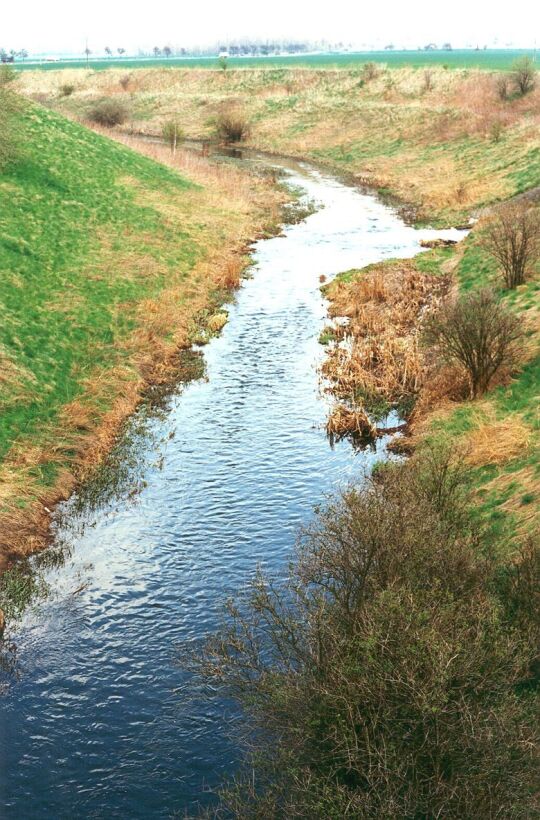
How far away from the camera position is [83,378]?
30875mm

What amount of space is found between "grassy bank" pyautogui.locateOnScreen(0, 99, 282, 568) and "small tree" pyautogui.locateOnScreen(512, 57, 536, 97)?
31.2m

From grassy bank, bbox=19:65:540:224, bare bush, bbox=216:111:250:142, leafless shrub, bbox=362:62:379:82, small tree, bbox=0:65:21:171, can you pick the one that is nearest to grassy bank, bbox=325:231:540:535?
grassy bank, bbox=19:65:540:224

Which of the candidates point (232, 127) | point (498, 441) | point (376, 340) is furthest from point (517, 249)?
point (232, 127)

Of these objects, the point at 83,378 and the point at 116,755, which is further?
the point at 83,378

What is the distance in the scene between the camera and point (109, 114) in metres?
105

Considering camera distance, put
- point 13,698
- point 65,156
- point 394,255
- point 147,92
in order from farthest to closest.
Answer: point 147,92 → point 65,156 → point 394,255 → point 13,698

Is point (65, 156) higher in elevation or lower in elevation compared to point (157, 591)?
higher

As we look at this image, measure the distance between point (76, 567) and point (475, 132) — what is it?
221ft

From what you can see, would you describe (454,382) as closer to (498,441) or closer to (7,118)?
(498,441)

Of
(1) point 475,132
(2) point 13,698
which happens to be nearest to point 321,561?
(2) point 13,698

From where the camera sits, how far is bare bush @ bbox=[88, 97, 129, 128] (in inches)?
4092

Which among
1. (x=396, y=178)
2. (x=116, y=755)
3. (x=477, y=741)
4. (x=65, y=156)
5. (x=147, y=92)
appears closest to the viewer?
(x=477, y=741)

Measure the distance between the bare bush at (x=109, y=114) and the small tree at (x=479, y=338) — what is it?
87.5 metres

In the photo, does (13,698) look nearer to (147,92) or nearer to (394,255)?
(394,255)
